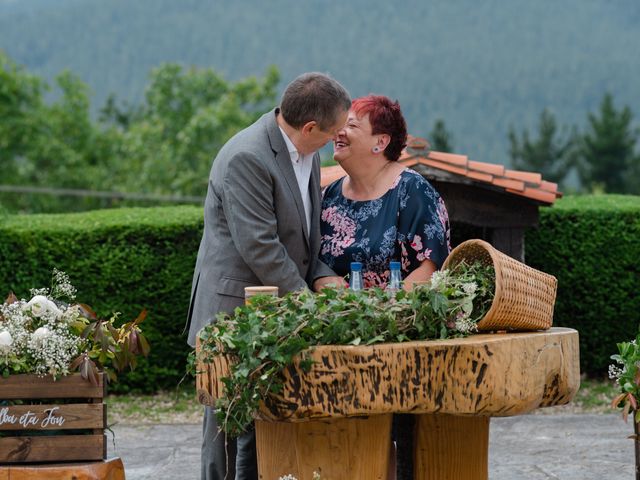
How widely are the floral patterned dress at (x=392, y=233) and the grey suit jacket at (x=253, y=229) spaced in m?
0.11

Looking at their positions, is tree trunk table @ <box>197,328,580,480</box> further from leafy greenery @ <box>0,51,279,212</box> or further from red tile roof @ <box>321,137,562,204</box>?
leafy greenery @ <box>0,51,279,212</box>

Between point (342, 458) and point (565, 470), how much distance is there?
101 inches

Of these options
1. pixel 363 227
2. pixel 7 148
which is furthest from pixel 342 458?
pixel 7 148

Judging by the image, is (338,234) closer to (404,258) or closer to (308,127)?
(404,258)

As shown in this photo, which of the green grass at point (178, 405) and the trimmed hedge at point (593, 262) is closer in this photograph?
the green grass at point (178, 405)

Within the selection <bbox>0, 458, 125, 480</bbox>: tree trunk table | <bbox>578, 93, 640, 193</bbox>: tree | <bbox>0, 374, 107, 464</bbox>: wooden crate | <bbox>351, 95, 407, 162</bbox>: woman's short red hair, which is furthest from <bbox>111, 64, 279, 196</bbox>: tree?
<bbox>0, 458, 125, 480</bbox>: tree trunk table

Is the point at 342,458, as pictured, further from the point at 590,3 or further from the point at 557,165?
the point at 590,3

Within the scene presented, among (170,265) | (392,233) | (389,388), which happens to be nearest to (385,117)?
(392,233)

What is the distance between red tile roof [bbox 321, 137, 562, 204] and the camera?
23.2ft

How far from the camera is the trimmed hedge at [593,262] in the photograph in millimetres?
8148

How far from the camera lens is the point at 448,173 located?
7109 mm

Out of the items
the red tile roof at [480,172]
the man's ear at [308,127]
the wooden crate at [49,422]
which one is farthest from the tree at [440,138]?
the wooden crate at [49,422]

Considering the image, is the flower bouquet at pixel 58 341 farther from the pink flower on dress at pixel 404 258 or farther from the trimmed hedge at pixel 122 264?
the trimmed hedge at pixel 122 264

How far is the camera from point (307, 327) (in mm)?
3434
